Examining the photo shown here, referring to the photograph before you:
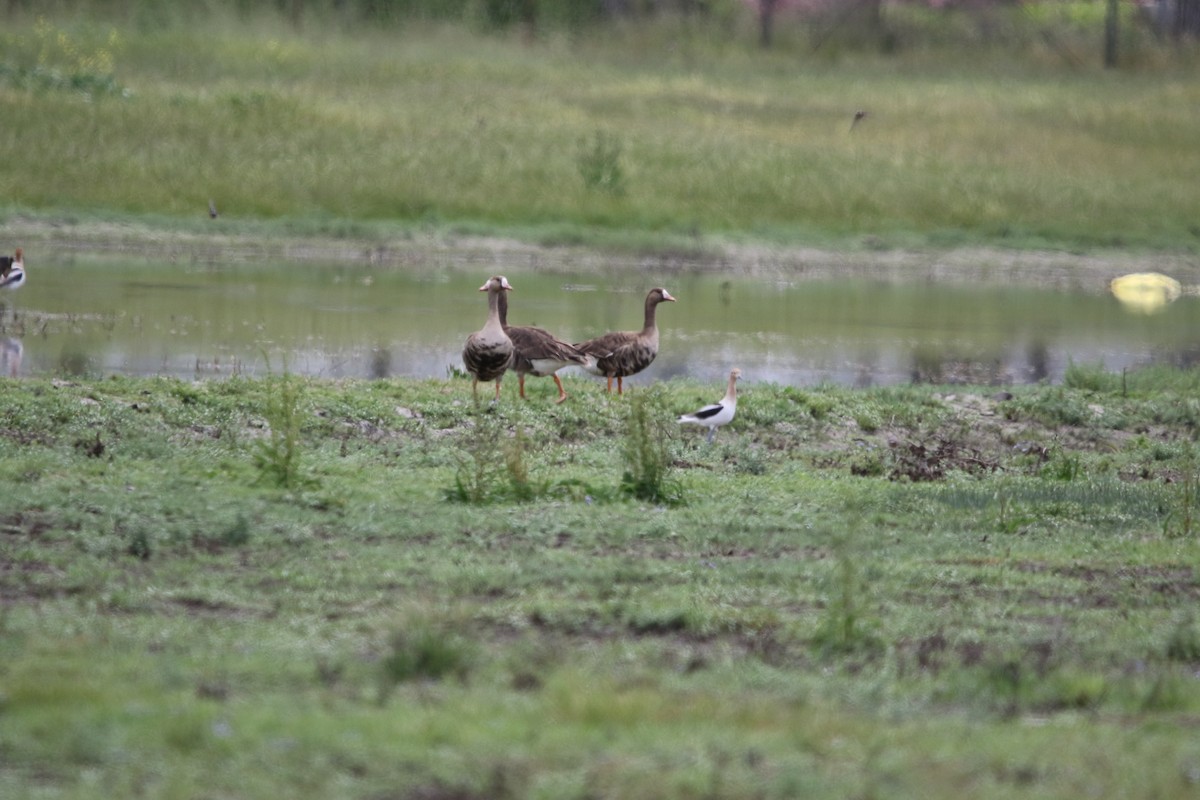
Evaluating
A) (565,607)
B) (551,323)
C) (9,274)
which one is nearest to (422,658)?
(565,607)

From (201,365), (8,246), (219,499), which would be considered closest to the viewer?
(219,499)

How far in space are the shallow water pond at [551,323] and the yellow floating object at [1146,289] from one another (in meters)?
0.47

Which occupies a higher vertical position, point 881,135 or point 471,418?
point 881,135

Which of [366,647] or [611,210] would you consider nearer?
[366,647]

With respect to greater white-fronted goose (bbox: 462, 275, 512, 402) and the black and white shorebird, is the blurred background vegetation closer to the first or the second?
the black and white shorebird

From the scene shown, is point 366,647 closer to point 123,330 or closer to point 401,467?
point 401,467

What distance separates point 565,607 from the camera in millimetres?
8680

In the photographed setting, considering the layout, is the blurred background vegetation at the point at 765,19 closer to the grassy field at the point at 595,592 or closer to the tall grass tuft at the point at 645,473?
the grassy field at the point at 595,592

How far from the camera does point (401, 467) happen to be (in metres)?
13.0

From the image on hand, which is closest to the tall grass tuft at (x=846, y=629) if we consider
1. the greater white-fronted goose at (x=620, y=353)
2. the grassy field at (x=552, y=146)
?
the greater white-fronted goose at (x=620, y=353)

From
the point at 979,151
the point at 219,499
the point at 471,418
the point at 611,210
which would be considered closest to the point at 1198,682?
the point at 219,499

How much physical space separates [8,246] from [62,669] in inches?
987

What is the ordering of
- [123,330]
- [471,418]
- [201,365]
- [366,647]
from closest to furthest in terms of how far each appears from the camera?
[366,647] < [471,418] < [201,365] < [123,330]

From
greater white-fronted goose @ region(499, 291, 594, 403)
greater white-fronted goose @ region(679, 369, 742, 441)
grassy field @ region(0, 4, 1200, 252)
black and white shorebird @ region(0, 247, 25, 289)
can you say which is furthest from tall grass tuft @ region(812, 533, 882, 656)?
grassy field @ region(0, 4, 1200, 252)
